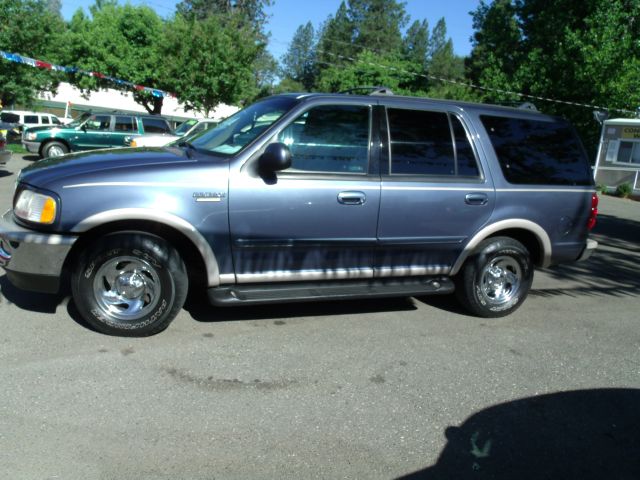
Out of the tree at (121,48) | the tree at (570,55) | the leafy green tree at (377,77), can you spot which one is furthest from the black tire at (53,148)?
the leafy green tree at (377,77)

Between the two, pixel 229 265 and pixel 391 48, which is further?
pixel 391 48

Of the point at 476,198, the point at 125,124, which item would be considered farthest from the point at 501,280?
the point at 125,124

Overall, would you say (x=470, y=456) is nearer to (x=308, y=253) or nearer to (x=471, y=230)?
(x=308, y=253)

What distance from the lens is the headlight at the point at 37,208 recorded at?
3.91 metres

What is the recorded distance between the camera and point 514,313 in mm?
5594

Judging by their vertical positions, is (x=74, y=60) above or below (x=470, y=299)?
above

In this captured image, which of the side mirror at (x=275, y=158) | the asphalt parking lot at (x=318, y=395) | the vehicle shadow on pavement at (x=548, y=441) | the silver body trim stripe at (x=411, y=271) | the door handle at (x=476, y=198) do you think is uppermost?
the side mirror at (x=275, y=158)

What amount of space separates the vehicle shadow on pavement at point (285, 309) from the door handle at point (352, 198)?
1.19 meters

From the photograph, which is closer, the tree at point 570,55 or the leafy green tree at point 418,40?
the tree at point 570,55

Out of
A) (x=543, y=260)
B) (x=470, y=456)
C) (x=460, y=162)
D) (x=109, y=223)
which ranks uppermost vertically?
(x=460, y=162)

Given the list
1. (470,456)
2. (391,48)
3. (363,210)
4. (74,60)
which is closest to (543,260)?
(363,210)

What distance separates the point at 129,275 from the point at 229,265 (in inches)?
28.9

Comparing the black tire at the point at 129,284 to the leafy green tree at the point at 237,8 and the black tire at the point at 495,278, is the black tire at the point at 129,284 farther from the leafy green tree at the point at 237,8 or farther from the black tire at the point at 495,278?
the leafy green tree at the point at 237,8

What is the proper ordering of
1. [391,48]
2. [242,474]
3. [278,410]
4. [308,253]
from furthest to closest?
1. [391,48]
2. [308,253]
3. [278,410]
4. [242,474]
